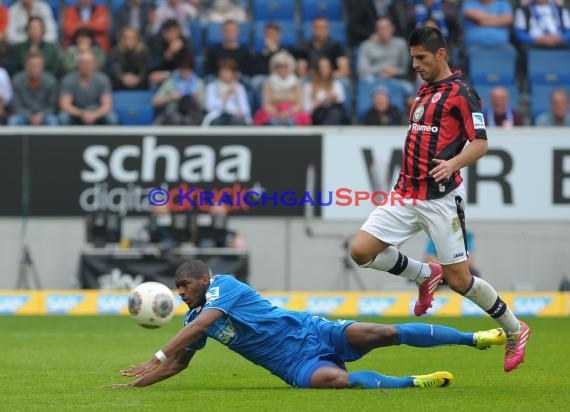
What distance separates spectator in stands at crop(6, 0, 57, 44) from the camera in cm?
2044

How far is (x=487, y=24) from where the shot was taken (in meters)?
20.7

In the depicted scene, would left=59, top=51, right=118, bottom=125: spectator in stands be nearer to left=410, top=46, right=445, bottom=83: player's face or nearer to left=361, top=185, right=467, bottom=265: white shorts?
left=361, top=185, right=467, bottom=265: white shorts

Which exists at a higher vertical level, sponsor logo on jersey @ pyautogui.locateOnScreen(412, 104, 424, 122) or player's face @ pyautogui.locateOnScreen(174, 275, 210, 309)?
sponsor logo on jersey @ pyautogui.locateOnScreen(412, 104, 424, 122)

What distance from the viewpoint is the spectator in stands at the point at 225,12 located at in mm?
21078

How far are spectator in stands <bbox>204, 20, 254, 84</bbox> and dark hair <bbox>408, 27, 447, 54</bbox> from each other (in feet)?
34.4

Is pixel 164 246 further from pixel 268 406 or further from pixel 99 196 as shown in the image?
pixel 268 406

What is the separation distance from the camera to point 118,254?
1778cm

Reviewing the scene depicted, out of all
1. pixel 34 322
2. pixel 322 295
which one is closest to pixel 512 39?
pixel 322 295

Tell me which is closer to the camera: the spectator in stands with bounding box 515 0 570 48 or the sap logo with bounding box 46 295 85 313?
the sap logo with bounding box 46 295 85 313

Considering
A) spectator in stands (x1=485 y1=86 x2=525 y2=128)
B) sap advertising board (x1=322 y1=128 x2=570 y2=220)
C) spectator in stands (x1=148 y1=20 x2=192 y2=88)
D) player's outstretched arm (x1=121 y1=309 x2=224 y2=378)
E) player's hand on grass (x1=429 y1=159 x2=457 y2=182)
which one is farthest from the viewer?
spectator in stands (x1=148 y1=20 x2=192 y2=88)

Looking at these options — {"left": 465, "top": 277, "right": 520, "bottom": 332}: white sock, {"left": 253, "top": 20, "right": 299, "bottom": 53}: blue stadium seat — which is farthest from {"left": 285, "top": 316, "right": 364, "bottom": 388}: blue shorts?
{"left": 253, "top": 20, "right": 299, "bottom": 53}: blue stadium seat

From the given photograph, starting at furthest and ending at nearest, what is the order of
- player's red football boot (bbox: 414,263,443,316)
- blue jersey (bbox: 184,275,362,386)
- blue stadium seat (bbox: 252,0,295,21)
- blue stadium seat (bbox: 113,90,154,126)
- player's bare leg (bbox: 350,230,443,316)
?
blue stadium seat (bbox: 252,0,295,21) < blue stadium seat (bbox: 113,90,154,126) < player's red football boot (bbox: 414,263,443,316) < player's bare leg (bbox: 350,230,443,316) < blue jersey (bbox: 184,275,362,386)

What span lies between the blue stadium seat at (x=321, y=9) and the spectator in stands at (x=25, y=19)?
4.04 meters

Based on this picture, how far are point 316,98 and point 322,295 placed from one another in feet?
10.7
